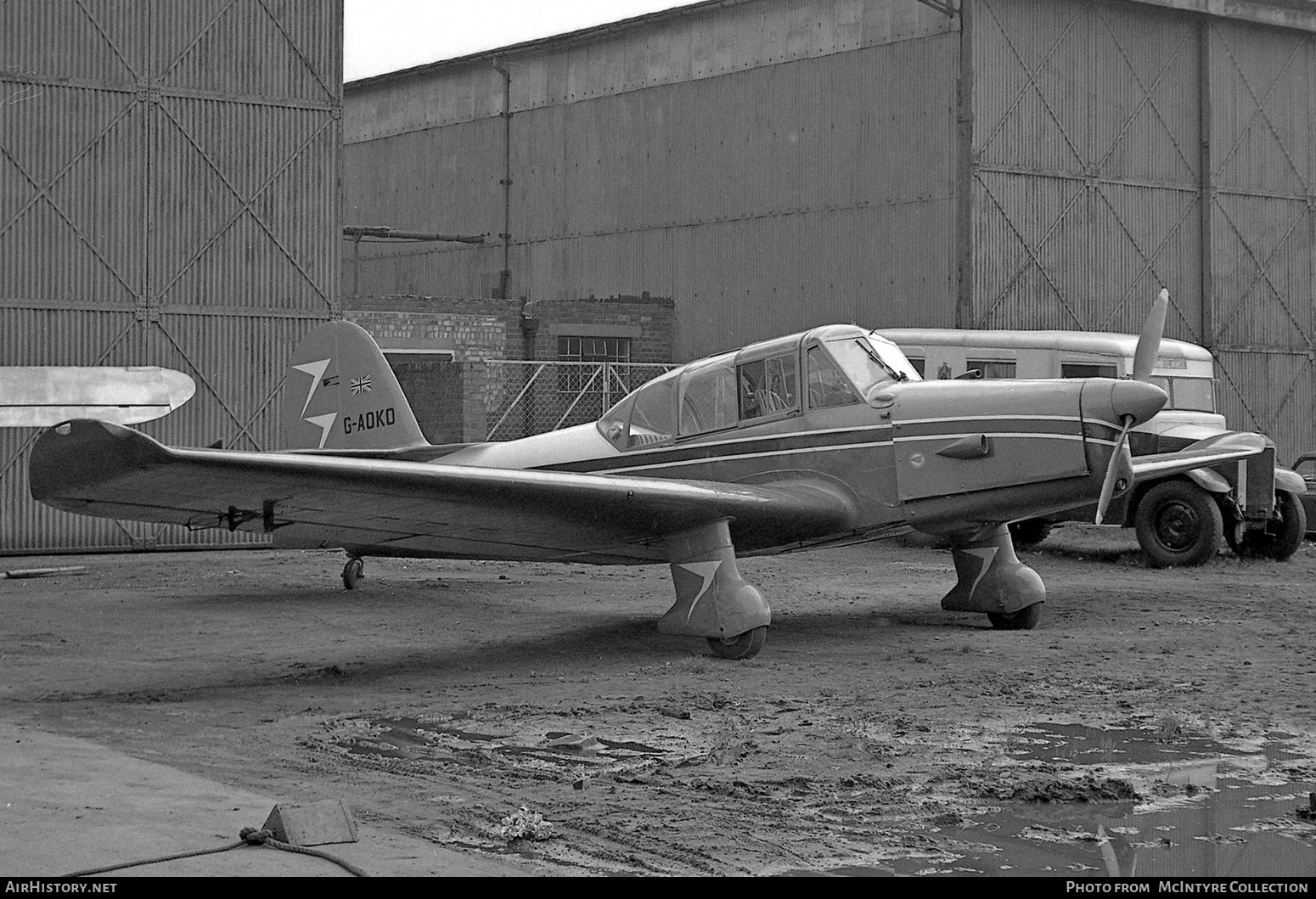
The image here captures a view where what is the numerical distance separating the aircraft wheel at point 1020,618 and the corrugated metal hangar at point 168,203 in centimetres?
1212

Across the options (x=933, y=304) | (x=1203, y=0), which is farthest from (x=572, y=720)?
(x=1203, y=0)

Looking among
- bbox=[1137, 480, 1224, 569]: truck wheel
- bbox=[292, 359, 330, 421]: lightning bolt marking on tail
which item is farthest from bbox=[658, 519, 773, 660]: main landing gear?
bbox=[1137, 480, 1224, 569]: truck wheel

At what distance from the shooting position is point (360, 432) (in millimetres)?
13602

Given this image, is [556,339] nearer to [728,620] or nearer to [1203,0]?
[1203,0]

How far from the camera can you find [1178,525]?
18.0 metres

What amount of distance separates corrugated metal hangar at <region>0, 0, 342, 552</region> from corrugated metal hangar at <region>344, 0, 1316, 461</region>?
9.78m

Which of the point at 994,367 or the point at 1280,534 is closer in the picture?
the point at 1280,534

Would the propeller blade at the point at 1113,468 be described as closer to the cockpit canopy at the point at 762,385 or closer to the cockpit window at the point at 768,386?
the cockpit canopy at the point at 762,385

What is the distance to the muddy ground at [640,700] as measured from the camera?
579 centimetres

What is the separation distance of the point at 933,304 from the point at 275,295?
11179mm

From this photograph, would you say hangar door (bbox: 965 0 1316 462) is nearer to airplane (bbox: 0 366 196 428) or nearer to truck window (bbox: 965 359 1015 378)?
truck window (bbox: 965 359 1015 378)

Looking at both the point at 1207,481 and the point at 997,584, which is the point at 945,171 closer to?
the point at 1207,481

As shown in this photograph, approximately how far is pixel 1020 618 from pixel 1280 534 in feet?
27.0

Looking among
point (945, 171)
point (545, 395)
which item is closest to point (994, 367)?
point (945, 171)
